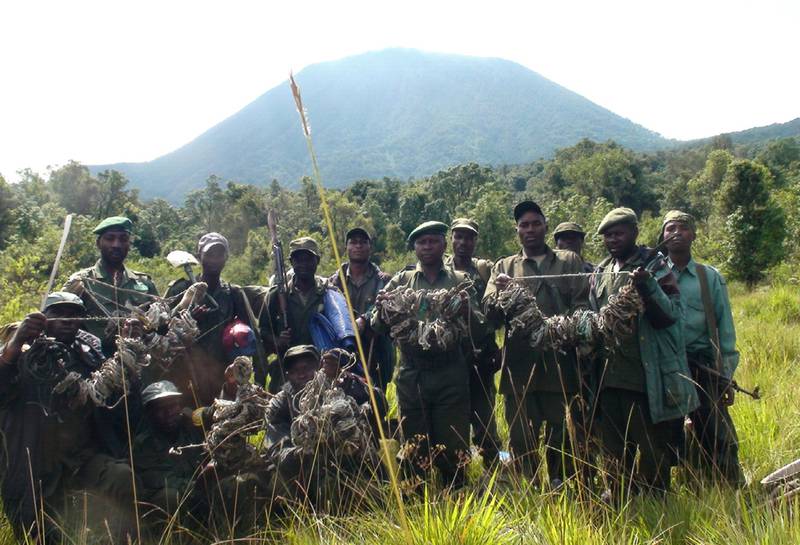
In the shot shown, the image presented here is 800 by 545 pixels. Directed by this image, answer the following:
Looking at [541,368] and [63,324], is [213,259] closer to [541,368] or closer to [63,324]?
[63,324]

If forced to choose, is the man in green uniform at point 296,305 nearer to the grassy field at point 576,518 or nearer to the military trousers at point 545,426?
the grassy field at point 576,518

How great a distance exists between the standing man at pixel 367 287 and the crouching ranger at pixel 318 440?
56.1 inches

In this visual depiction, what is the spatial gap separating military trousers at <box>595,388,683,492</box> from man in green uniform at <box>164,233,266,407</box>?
2.84m

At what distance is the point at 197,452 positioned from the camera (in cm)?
388

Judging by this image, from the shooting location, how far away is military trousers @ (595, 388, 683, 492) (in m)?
3.67

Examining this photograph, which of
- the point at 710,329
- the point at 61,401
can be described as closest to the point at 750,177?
the point at 710,329

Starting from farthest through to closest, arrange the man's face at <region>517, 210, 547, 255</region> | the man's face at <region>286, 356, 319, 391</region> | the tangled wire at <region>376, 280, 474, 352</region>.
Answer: the man's face at <region>517, 210, 547, 255</region>, the tangled wire at <region>376, 280, 474, 352</region>, the man's face at <region>286, 356, 319, 391</region>

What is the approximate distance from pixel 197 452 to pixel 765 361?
677cm

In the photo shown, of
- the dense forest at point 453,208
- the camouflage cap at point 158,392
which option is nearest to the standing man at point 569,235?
the camouflage cap at point 158,392

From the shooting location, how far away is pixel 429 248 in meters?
4.52

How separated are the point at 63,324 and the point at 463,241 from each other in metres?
3.21

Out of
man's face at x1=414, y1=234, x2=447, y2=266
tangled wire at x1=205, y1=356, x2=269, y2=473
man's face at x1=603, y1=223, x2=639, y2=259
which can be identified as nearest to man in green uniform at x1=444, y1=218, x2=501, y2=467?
man's face at x1=414, y1=234, x2=447, y2=266

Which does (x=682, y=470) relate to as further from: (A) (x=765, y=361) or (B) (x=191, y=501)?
(A) (x=765, y=361)

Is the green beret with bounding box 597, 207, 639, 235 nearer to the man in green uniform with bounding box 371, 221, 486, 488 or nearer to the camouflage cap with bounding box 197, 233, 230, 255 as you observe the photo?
the man in green uniform with bounding box 371, 221, 486, 488
